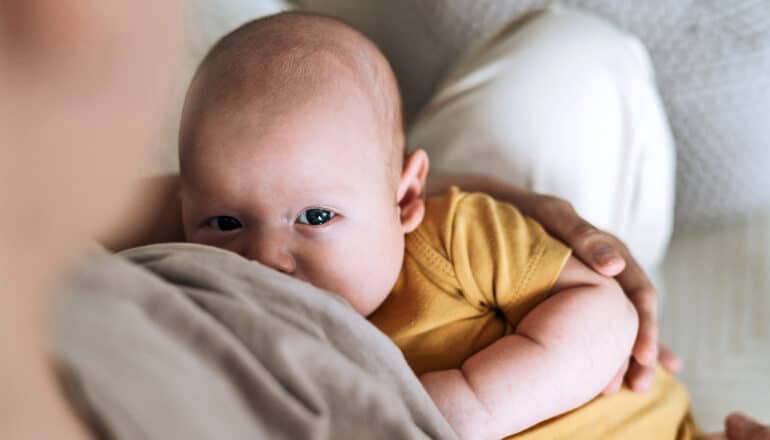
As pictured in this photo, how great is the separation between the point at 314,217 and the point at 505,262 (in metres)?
0.19

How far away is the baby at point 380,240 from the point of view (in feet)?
2.07

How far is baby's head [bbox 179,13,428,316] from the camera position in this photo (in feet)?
2.07

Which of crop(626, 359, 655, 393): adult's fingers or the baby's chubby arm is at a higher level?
the baby's chubby arm

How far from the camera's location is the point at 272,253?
0.62 metres

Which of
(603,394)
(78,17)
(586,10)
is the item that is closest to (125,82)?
(78,17)

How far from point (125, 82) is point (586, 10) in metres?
1.00

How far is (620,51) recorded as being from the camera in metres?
1.04

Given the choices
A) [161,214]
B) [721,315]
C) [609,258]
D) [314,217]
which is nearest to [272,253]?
[314,217]

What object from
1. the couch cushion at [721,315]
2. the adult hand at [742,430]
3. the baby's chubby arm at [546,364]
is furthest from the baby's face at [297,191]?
the couch cushion at [721,315]

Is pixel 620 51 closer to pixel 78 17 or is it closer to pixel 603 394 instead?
pixel 603 394

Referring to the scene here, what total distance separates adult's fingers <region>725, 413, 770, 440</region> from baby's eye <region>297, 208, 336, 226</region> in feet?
1.60

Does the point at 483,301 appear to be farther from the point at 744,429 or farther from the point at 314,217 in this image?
the point at 744,429

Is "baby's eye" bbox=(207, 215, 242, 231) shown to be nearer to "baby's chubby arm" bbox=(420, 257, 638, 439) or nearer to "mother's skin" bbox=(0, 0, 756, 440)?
"baby's chubby arm" bbox=(420, 257, 638, 439)

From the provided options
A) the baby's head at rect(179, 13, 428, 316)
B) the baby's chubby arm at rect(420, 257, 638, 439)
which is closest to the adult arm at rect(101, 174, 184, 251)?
the baby's head at rect(179, 13, 428, 316)
